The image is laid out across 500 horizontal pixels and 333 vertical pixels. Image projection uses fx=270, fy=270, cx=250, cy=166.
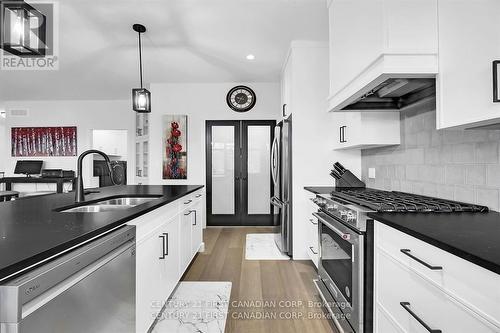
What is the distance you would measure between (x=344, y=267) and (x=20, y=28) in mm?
2217

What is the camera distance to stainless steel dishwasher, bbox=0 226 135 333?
2.34 feet

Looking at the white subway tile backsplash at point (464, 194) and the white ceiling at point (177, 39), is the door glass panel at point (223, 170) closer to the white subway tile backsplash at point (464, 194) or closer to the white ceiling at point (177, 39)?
the white ceiling at point (177, 39)

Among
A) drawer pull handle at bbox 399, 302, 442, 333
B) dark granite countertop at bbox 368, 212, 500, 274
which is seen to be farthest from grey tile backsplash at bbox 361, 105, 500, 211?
drawer pull handle at bbox 399, 302, 442, 333

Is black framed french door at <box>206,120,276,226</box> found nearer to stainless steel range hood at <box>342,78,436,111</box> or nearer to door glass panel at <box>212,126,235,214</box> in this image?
door glass panel at <box>212,126,235,214</box>

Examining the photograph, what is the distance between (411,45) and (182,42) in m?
2.73

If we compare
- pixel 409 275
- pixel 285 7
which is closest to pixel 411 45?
pixel 409 275

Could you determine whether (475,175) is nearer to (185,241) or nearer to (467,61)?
(467,61)

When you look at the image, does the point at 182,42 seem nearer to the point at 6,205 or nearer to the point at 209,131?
the point at 209,131

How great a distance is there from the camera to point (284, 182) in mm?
3369

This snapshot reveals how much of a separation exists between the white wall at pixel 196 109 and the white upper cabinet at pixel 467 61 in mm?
3711

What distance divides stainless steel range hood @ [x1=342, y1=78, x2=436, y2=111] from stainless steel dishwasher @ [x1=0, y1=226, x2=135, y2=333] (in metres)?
1.71

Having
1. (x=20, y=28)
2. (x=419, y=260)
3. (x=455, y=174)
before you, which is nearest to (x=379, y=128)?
(x=455, y=174)

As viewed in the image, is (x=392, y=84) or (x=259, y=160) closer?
(x=392, y=84)

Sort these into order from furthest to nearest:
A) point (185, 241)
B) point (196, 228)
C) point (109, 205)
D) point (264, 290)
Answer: point (196, 228)
point (185, 241)
point (264, 290)
point (109, 205)
